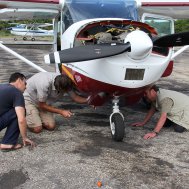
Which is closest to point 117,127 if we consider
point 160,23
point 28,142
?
point 28,142

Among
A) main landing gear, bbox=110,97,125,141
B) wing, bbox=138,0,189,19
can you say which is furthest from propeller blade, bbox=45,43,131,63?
wing, bbox=138,0,189,19

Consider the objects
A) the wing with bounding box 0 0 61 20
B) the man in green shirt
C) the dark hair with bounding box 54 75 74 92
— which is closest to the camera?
the dark hair with bounding box 54 75 74 92

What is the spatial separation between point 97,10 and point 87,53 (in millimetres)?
1893

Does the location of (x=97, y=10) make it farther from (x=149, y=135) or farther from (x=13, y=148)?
(x=13, y=148)

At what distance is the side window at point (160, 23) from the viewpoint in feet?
21.7

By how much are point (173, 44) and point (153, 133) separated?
1279 millimetres

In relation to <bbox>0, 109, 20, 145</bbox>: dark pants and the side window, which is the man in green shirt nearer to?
the side window

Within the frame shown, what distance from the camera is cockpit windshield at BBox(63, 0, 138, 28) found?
5.88 m

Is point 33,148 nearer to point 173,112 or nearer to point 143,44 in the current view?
point 143,44

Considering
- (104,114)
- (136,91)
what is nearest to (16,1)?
(104,114)

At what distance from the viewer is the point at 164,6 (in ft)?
23.3

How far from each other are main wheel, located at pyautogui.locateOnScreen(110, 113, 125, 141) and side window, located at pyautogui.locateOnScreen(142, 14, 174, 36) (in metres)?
2.55

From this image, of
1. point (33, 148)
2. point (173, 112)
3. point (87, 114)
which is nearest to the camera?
point (33, 148)

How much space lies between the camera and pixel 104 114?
6160 mm
